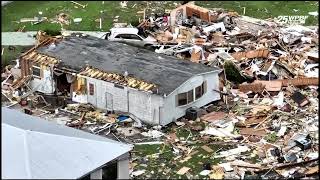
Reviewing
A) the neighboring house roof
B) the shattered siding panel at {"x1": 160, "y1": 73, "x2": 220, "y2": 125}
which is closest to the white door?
the shattered siding panel at {"x1": 160, "y1": 73, "x2": 220, "y2": 125}

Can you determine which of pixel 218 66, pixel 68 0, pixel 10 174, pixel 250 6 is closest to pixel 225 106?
pixel 218 66

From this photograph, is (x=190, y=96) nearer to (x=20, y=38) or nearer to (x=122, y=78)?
(x=122, y=78)

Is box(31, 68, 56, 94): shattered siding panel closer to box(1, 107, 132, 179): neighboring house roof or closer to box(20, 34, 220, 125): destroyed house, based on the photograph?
box(20, 34, 220, 125): destroyed house

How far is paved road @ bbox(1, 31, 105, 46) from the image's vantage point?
4081 cm

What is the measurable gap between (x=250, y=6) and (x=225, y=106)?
16.6 meters

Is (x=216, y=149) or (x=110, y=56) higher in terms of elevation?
(x=110, y=56)

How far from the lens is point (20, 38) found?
41844mm

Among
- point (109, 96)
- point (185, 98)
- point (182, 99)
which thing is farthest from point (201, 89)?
point (109, 96)

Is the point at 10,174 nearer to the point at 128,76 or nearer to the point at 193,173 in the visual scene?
the point at 193,173

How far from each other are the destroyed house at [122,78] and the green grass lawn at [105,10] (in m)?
9.17

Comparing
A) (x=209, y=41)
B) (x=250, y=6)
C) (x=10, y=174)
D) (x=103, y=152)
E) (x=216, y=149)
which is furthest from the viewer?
(x=250, y=6)

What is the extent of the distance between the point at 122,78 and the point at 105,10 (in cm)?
1661

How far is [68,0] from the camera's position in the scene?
49.2 m

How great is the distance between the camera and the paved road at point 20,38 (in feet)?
134
